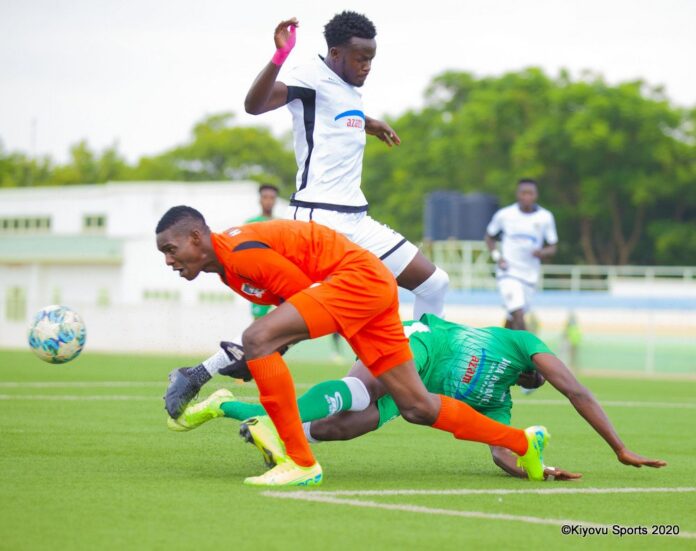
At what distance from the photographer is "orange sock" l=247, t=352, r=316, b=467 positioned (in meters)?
6.53

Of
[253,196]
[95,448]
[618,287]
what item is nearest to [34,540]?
[95,448]

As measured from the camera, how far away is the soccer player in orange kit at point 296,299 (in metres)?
6.57

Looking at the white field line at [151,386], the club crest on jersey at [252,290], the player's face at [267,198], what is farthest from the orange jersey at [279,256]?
the player's face at [267,198]

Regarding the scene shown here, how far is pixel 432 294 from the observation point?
29.3 feet

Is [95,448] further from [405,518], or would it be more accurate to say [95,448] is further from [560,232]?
[560,232]

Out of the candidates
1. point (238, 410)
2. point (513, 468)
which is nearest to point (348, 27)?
point (238, 410)

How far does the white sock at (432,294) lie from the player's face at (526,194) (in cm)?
865

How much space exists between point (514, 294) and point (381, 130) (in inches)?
321

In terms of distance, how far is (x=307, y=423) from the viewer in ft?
24.9

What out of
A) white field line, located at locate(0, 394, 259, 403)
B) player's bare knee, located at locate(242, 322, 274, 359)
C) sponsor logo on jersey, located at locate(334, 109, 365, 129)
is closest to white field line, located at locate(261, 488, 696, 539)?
player's bare knee, located at locate(242, 322, 274, 359)

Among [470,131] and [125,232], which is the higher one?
[470,131]

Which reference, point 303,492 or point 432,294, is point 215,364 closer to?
point 303,492

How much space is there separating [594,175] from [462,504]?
6003 centimetres

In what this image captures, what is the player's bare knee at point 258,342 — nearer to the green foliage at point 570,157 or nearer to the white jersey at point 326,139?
the white jersey at point 326,139
